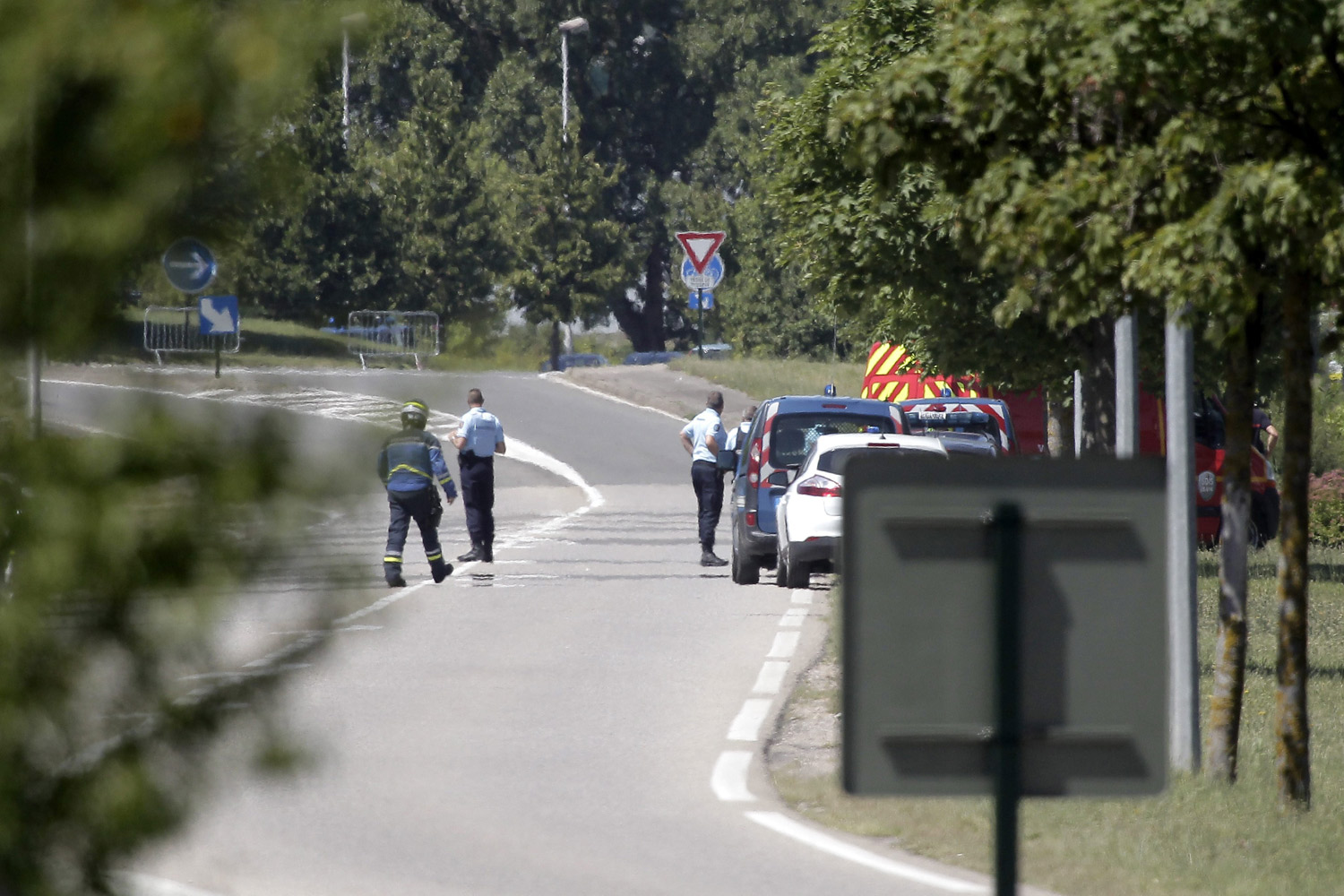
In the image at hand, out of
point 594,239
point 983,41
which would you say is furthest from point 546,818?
point 594,239

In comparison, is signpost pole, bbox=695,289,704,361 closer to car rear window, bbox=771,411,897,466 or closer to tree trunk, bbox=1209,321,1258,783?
car rear window, bbox=771,411,897,466

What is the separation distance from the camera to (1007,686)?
307 cm

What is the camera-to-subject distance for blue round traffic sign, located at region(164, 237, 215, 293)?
7.55ft

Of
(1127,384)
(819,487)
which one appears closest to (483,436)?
(819,487)

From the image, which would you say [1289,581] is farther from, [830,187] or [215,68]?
[830,187]

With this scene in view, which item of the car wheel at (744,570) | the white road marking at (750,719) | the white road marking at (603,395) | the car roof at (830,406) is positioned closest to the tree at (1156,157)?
the white road marking at (750,719)

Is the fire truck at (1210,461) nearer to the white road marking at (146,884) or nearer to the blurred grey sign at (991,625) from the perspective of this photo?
the blurred grey sign at (991,625)

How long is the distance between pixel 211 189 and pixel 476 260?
2370 inches

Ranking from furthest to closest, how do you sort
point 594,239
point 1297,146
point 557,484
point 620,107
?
point 620,107
point 594,239
point 557,484
point 1297,146

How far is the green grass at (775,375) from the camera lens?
153 feet

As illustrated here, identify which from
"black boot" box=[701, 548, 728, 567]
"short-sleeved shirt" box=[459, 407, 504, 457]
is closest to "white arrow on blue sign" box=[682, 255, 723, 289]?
"black boot" box=[701, 548, 728, 567]

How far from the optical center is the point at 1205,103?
24.2 ft

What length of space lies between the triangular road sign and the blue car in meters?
17.9

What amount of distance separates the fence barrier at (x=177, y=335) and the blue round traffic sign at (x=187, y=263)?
0.12ft
